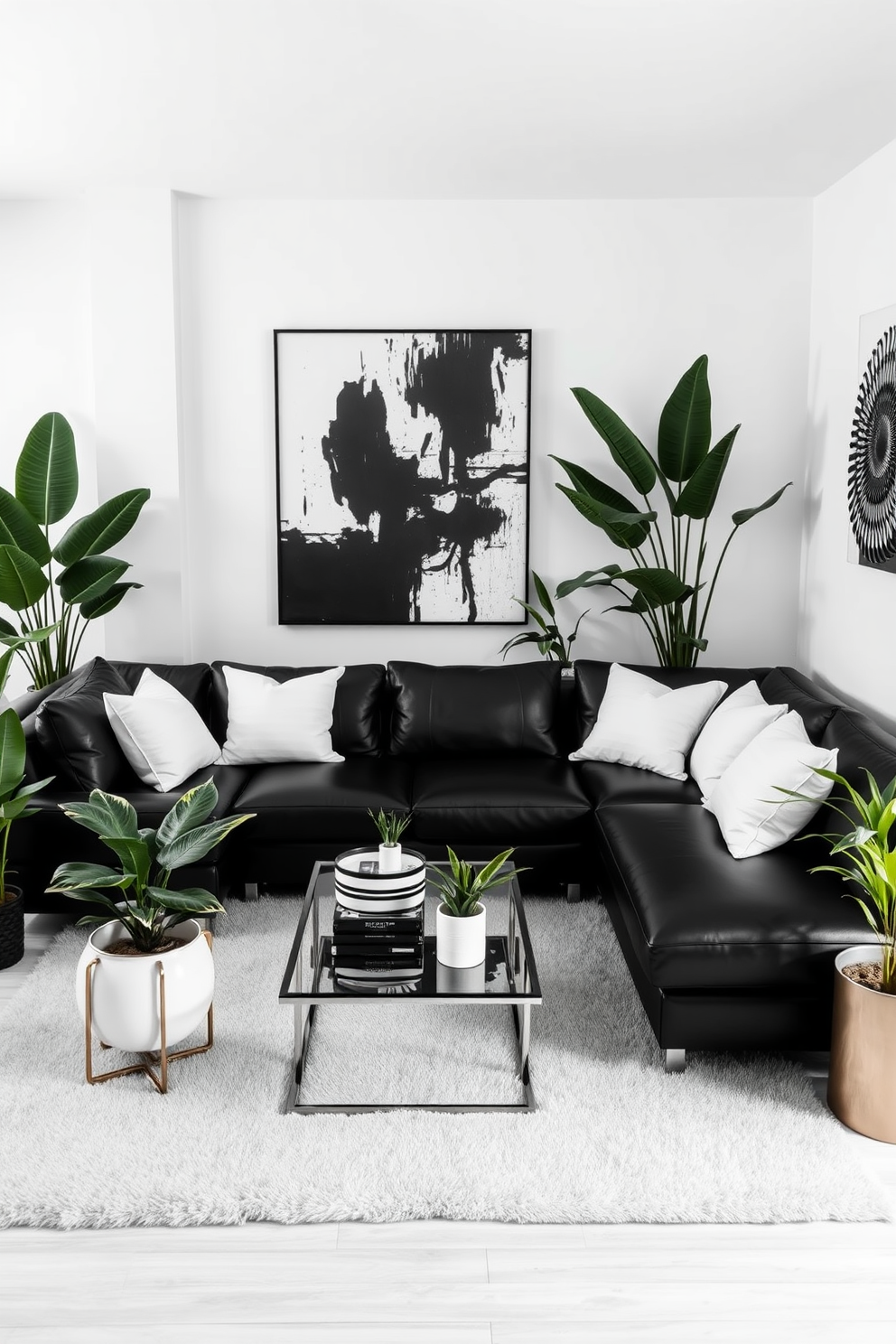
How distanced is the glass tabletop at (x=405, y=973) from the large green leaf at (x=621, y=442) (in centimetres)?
204

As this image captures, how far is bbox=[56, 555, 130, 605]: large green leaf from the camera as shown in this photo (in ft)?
14.7

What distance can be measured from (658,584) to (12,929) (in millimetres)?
2679

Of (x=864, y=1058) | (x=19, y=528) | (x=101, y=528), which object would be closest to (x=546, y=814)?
(x=864, y=1058)

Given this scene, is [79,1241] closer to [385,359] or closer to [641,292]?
[385,359]

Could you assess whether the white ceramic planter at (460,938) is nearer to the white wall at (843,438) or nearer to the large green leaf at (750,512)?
the white wall at (843,438)

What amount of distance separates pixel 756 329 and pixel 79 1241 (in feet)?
Result: 14.0

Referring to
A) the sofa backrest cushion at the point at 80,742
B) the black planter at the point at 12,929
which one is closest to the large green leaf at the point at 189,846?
the black planter at the point at 12,929

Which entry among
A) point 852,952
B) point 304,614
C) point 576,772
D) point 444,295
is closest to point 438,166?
point 444,295

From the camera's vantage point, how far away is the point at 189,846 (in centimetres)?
286

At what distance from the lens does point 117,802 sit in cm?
Answer: 299

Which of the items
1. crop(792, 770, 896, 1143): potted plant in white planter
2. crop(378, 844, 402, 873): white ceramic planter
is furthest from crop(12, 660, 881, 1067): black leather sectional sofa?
crop(378, 844, 402, 873): white ceramic planter

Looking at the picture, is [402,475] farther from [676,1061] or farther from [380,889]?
[676,1061]

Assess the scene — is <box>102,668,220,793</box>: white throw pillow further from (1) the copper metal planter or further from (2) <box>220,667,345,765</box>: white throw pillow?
(1) the copper metal planter

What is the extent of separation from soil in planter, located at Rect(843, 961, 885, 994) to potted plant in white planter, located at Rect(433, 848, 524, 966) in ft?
2.83
